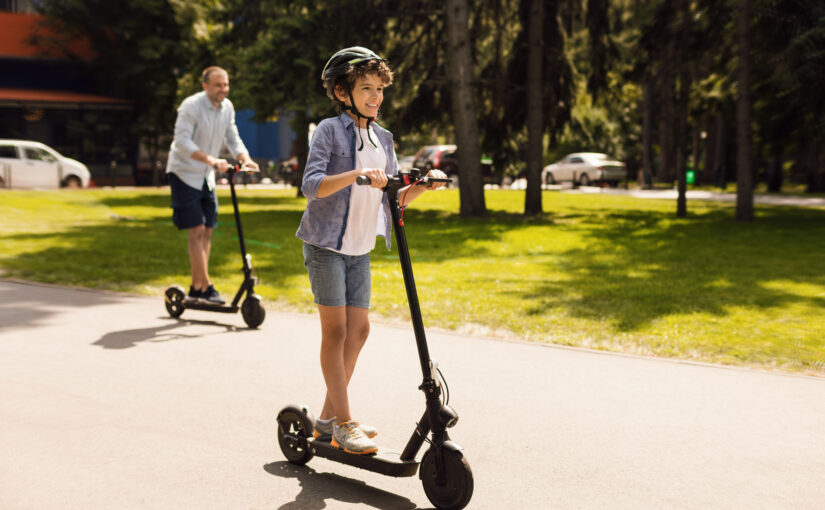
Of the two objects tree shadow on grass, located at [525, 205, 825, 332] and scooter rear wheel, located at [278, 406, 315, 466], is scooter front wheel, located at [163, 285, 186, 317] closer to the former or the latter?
tree shadow on grass, located at [525, 205, 825, 332]

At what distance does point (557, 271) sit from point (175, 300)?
5.47m

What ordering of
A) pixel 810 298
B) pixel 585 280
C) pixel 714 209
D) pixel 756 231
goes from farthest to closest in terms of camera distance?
pixel 714 209 < pixel 756 231 < pixel 585 280 < pixel 810 298

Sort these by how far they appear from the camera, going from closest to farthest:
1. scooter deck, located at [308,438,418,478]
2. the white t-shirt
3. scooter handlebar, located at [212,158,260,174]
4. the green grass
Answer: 1. scooter deck, located at [308,438,418,478]
2. the white t-shirt
3. scooter handlebar, located at [212,158,260,174]
4. the green grass

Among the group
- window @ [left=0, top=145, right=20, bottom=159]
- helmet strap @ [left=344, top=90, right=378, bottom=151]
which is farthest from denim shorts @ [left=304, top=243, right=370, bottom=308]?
window @ [left=0, top=145, right=20, bottom=159]

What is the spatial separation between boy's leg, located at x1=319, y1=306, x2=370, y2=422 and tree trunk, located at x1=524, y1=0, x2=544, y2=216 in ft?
57.2

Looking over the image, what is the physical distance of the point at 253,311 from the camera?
25.5ft

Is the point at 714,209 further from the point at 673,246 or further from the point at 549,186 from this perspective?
the point at 549,186

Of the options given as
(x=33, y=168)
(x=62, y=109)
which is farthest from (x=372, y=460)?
(x=62, y=109)

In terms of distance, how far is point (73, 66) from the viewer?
4144 cm

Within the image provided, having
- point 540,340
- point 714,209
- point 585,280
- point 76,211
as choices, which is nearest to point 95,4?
point 76,211

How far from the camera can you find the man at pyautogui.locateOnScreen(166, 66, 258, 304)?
8.02 metres

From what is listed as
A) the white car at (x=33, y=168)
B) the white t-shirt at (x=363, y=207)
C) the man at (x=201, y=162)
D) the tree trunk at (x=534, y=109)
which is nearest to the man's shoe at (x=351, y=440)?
the white t-shirt at (x=363, y=207)

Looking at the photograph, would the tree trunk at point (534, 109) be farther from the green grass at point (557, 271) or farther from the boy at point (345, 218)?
the boy at point (345, 218)

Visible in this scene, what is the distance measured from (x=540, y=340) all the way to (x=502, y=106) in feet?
50.1
